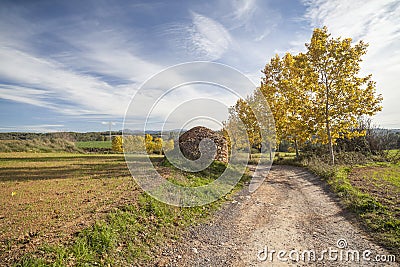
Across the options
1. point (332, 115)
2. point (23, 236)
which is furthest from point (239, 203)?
point (332, 115)

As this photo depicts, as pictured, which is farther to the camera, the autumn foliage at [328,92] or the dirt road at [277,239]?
the autumn foliage at [328,92]

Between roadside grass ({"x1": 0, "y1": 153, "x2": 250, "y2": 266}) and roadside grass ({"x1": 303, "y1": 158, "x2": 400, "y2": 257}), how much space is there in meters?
4.15

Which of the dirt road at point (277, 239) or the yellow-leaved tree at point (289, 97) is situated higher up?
the yellow-leaved tree at point (289, 97)

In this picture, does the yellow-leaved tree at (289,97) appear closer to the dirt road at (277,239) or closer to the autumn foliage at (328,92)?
the autumn foliage at (328,92)

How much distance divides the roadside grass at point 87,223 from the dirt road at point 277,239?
20.8 inches

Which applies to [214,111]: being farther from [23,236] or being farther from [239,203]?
[23,236]

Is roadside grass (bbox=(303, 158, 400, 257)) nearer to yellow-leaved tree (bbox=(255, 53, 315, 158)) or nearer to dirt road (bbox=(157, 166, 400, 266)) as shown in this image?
dirt road (bbox=(157, 166, 400, 266))

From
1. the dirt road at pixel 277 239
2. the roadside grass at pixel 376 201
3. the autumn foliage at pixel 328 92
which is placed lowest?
the dirt road at pixel 277 239

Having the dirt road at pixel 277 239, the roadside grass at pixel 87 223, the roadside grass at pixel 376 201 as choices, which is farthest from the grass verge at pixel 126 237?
the roadside grass at pixel 376 201

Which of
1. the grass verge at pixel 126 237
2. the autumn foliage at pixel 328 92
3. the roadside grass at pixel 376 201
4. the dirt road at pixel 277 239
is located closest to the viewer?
the grass verge at pixel 126 237

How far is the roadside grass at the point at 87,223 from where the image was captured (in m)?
4.26

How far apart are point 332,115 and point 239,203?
10998 millimetres

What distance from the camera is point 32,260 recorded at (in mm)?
3893

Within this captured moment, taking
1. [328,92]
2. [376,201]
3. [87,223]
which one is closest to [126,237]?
[87,223]
